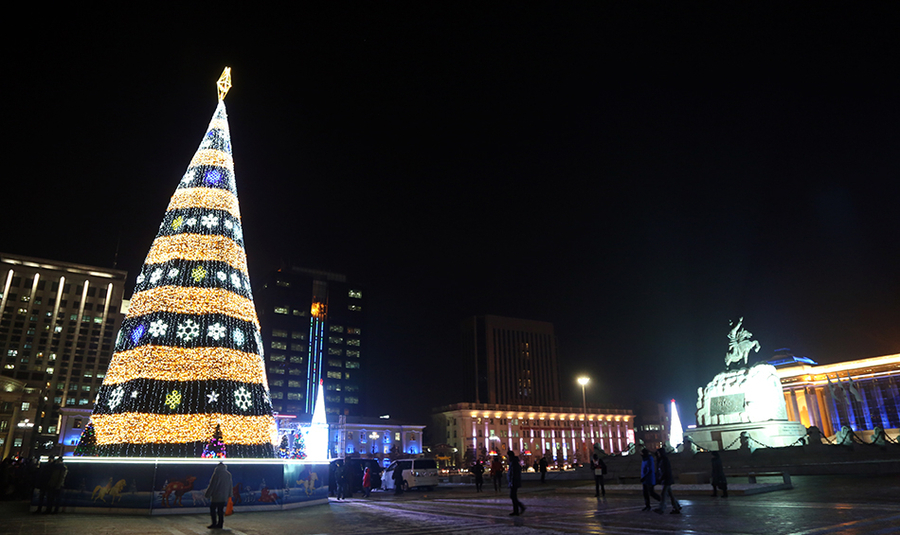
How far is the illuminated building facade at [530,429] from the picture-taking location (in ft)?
379

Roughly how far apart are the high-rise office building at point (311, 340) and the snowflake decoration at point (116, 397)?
4272 inches

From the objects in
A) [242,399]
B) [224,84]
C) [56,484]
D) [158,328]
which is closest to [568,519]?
[242,399]

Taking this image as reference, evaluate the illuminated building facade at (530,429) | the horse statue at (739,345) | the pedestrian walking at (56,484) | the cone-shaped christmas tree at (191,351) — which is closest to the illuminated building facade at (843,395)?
the horse statue at (739,345)

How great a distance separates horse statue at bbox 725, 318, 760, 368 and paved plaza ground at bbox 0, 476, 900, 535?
16737 mm

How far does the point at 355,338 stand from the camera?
449ft

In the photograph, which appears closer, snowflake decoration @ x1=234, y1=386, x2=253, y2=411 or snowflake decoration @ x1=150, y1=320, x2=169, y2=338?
snowflake decoration @ x1=150, y1=320, x2=169, y2=338

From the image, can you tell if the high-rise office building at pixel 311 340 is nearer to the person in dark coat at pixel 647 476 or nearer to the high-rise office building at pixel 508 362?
the high-rise office building at pixel 508 362

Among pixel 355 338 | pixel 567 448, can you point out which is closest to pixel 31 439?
pixel 355 338

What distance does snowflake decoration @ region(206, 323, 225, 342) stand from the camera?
16.7 m

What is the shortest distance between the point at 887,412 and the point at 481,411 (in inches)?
2852

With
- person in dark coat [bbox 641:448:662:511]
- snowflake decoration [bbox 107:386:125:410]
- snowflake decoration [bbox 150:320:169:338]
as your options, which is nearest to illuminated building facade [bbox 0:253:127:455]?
snowflake decoration [bbox 107:386:125:410]

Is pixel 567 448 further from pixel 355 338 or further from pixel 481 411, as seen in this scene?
pixel 355 338

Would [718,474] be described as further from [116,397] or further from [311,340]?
[311,340]

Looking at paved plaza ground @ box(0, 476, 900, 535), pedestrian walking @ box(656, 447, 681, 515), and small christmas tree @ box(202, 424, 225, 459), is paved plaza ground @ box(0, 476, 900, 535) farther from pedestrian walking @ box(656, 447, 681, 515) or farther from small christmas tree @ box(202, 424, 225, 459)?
small christmas tree @ box(202, 424, 225, 459)
